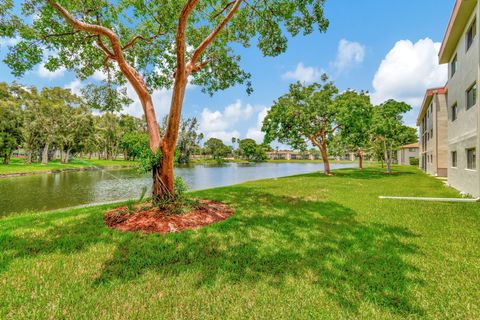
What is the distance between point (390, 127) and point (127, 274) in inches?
887

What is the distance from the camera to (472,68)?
8594 millimetres

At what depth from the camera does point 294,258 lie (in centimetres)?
349

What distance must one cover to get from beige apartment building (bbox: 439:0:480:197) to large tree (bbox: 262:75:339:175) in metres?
7.71

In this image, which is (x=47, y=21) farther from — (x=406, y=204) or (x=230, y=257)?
(x=406, y=204)

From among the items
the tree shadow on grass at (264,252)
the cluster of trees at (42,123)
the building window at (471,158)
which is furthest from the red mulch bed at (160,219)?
the cluster of trees at (42,123)

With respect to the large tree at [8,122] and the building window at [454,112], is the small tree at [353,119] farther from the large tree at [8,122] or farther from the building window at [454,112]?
the large tree at [8,122]

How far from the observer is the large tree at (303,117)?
18.5 metres

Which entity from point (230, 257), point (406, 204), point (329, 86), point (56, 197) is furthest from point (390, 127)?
point (56, 197)

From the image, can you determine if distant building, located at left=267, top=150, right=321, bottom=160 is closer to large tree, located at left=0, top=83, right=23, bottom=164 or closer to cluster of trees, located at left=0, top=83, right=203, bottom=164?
cluster of trees, located at left=0, top=83, right=203, bottom=164

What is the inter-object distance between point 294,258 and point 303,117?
16.3 meters

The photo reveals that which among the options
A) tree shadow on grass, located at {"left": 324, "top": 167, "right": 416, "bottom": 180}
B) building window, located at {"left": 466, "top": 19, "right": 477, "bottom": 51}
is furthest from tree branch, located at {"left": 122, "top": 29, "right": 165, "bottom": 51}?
tree shadow on grass, located at {"left": 324, "top": 167, "right": 416, "bottom": 180}

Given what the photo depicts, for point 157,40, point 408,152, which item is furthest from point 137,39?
point 408,152

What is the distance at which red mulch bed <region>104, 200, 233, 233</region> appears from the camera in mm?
4871

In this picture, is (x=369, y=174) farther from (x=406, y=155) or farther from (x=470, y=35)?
(x=406, y=155)
